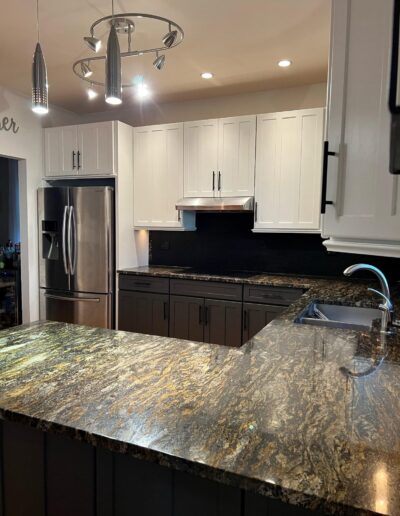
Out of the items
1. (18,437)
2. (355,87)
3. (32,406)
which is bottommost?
(18,437)

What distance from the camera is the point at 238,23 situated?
2.40 metres

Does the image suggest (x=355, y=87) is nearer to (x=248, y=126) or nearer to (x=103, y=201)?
(x=248, y=126)

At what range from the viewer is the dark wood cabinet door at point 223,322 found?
329cm

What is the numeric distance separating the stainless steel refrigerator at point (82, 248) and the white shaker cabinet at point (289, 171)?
151cm

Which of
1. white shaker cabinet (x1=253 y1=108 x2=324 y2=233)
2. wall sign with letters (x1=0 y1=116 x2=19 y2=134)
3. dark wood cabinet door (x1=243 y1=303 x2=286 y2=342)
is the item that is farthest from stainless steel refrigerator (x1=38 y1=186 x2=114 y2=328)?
white shaker cabinet (x1=253 y1=108 x2=324 y2=233)

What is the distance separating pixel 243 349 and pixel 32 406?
0.79 meters

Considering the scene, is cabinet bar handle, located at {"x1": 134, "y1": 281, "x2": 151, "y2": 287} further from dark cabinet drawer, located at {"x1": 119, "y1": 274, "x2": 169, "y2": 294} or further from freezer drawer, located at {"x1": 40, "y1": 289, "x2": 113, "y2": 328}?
freezer drawer, located at {"x1": 40, "y1": 289, "x2": 113, "y2": 328}

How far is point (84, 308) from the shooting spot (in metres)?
3.77

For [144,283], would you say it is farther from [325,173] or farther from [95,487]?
[325,173]

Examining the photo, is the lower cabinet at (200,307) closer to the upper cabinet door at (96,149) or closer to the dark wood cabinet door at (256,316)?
the dark wood cabinet door at (256,316)

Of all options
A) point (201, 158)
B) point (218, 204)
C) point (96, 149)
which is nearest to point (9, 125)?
point (96, 149)

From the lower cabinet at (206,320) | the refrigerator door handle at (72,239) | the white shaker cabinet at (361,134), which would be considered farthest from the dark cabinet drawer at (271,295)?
the white shaker cabinet at (361,134)

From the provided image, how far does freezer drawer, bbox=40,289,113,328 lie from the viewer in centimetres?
374

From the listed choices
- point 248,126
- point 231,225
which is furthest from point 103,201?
A: point 248,126
